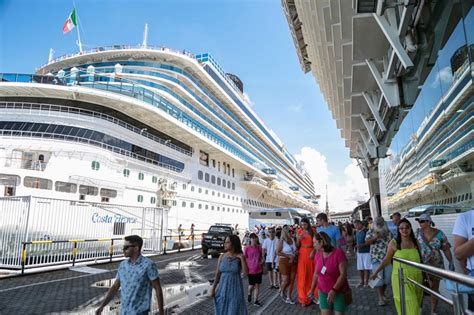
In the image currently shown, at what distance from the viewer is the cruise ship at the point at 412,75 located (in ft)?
16.6

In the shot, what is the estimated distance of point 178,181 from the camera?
24.3 meters

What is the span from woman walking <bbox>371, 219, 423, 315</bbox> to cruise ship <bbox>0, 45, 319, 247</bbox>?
1044 cm

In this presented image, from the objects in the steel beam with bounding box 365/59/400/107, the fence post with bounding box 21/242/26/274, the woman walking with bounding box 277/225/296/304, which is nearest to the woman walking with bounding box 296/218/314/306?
the woman walking with bounding box 277/225/296/304

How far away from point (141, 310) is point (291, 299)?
14.0 ft

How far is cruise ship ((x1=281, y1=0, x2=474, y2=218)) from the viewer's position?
5047mm

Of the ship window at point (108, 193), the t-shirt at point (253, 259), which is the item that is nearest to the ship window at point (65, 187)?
the ship window at point (108, 193)

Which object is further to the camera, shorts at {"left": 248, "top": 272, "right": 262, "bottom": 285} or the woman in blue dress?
shorts at {"left": 248, "top": 272, "right": 262, "bottom": 285}

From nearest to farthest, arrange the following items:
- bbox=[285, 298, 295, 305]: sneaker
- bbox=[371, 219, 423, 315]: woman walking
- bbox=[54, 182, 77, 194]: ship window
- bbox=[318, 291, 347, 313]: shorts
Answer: bbox=[371, 219, 423, 315]: woman walking
bbox=[318, 291, 347, 313]: shorts
bbox=[285, 298, 295, 305]: sneaker
bbox=[54, 182, 77, 194]: ship window

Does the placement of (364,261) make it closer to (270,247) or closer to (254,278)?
(270,247)

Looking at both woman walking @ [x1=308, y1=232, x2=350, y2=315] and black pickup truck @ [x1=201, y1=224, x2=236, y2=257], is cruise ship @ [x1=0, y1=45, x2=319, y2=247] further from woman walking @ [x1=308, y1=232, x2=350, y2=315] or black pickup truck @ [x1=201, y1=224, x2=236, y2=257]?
woman walking @ [x1=308, y1=232, x2=350, y2=315]

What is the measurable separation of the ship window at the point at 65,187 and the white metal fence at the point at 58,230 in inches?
137

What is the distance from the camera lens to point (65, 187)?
15570 mm

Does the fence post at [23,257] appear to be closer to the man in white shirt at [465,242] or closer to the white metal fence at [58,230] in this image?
the white metal fence at [58,230]

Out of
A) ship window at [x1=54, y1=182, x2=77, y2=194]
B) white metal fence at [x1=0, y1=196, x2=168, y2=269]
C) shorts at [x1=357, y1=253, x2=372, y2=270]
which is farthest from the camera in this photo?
ship window at [x1=54, y1=182, x2=77, y2=194]
